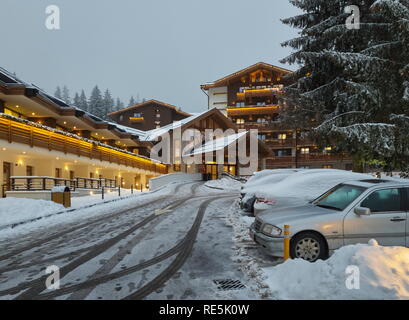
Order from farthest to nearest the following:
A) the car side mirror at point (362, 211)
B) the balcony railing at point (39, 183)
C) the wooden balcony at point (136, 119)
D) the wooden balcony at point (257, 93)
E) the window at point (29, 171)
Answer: the wooden balcony at point (136, 119) < the wooden balcony at point (257, 93) < the window at point (29, 171) < the balcony railing at point (39, 183) < the car side mirror at point (362, 211)

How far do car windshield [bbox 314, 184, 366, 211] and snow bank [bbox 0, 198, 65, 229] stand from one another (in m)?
11.5

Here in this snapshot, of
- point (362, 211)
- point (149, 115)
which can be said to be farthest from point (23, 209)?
point (149, 115)

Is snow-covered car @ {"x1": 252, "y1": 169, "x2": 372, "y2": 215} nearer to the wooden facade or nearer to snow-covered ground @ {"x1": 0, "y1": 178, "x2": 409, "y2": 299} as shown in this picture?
snow-covered ground @ {"x1": 0, "y1": 178, "x2": 409, "y2": 299}

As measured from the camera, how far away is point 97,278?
505cm

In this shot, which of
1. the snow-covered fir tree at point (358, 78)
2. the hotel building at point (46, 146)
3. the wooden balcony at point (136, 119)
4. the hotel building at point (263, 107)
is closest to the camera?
the snow-covered fir tree at point (358, 78)

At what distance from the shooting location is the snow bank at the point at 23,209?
11.3 m

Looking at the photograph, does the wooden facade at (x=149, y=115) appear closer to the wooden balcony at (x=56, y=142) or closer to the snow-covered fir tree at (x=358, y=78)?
the wooden balcony at (x=56, y=142)

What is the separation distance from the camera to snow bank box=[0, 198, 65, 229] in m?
11.3

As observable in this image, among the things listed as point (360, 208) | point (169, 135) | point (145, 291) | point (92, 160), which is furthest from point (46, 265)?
point (169, 135)

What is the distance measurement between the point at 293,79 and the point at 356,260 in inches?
644

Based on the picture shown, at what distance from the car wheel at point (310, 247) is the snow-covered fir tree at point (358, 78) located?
683 centimetres

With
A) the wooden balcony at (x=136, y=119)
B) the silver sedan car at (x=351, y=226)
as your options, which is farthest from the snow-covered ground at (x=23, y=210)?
the wooden balcony at (x=136, y=119)

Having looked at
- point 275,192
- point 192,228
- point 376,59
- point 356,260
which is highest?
point 376,59
